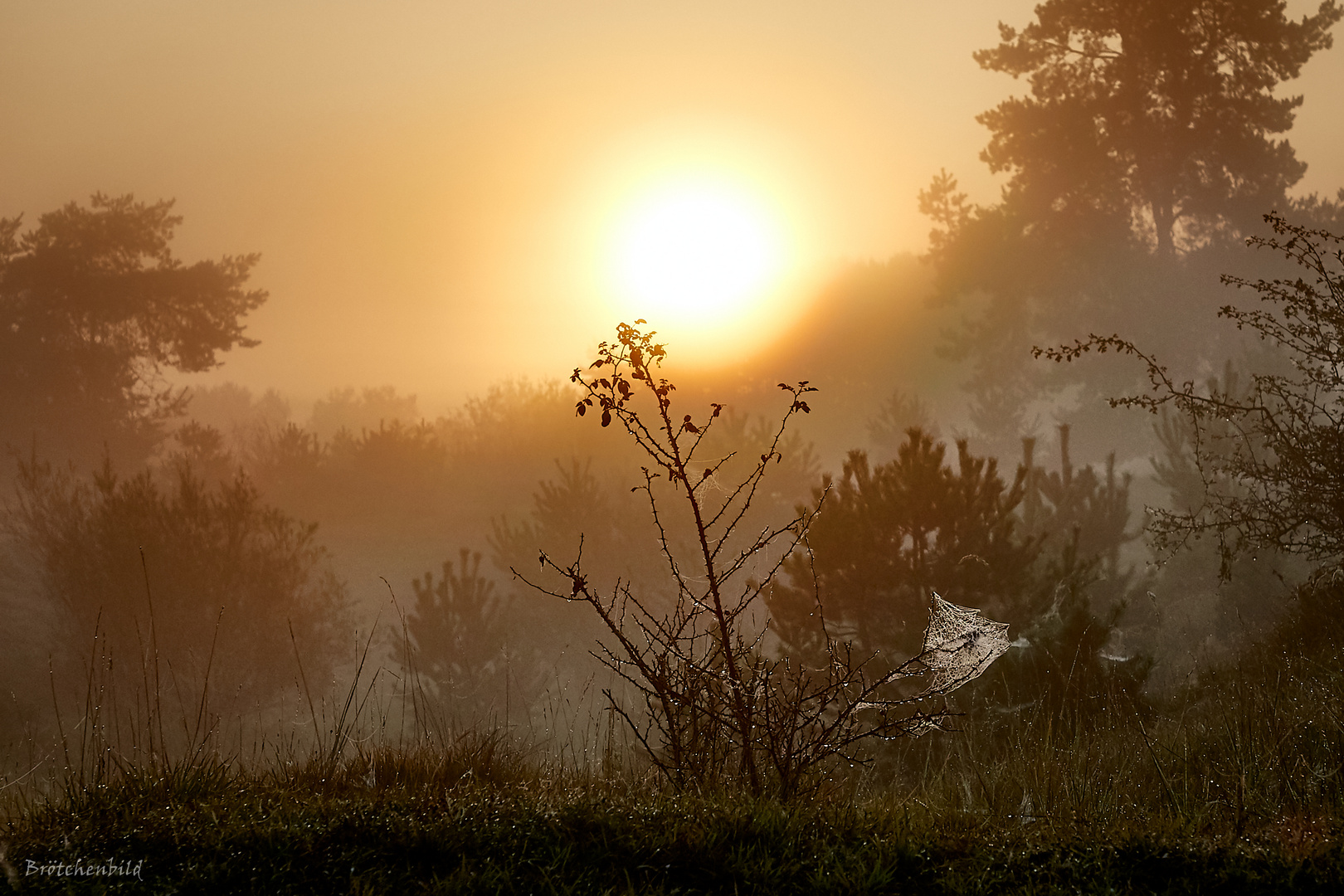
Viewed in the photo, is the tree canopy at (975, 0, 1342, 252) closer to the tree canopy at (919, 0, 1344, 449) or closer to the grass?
the tree canopy at (919, 0, 1344, 449)

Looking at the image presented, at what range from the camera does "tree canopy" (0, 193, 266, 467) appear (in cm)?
3044

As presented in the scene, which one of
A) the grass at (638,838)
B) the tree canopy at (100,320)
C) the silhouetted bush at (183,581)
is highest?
the tree canopy at (100,320)

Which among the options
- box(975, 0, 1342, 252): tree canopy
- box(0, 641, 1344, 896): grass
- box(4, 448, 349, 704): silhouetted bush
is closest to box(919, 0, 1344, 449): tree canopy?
box(975, 0, 1342, 252): tree canopy

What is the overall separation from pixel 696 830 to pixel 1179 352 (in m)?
35.4

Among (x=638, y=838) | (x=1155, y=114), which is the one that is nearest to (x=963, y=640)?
(x=638, y=838)

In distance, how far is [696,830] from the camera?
3.12 m

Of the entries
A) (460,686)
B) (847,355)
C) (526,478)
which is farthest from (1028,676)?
(847,355)

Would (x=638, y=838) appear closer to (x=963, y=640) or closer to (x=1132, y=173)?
(x=963, y=640)

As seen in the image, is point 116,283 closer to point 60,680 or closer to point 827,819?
point 60,680

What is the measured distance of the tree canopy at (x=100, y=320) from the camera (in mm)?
30438

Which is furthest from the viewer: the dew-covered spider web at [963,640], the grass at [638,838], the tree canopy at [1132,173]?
the tree canopy at [1132,173]

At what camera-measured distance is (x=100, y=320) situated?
102ft

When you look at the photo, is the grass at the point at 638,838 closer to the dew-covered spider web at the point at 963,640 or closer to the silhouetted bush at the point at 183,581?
the dew-covered spider web at the point at 963,640

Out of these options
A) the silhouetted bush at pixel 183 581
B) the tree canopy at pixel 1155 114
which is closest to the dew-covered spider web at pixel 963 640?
the silhouetted bush at pixel 183 581
